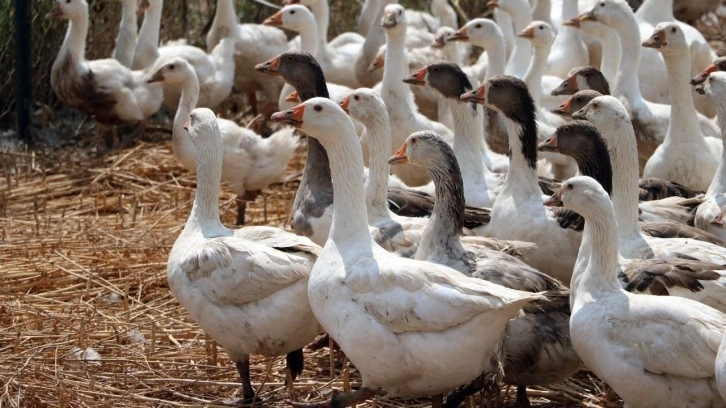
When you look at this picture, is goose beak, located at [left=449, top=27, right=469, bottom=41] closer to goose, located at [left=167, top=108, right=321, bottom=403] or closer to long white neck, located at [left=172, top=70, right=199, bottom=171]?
long white neck, located at [left=172, top=70, right=199, bottom=171]

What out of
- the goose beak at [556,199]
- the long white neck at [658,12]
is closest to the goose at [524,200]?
the goose beak at [556,199]

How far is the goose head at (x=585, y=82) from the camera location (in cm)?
855

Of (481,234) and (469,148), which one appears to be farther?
(469,148)

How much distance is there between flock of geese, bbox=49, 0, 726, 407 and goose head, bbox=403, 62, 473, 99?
0.5 inches

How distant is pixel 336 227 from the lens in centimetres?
569

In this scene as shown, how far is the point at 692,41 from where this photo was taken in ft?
35.6

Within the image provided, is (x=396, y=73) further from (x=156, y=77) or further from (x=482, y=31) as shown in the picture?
(x=156, y=77)

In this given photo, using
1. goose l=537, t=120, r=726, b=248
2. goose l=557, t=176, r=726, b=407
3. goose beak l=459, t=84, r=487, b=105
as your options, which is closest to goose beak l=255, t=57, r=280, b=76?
goose beak l=459, t=84, r=487, b=105

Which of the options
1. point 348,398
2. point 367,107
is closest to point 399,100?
point 367,107

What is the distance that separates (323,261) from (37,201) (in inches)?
189

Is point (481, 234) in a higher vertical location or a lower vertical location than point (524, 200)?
lower

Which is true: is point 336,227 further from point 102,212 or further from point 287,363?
point 102,212

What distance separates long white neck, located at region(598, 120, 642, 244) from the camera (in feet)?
21.1

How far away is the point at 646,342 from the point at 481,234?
7.29 ft
